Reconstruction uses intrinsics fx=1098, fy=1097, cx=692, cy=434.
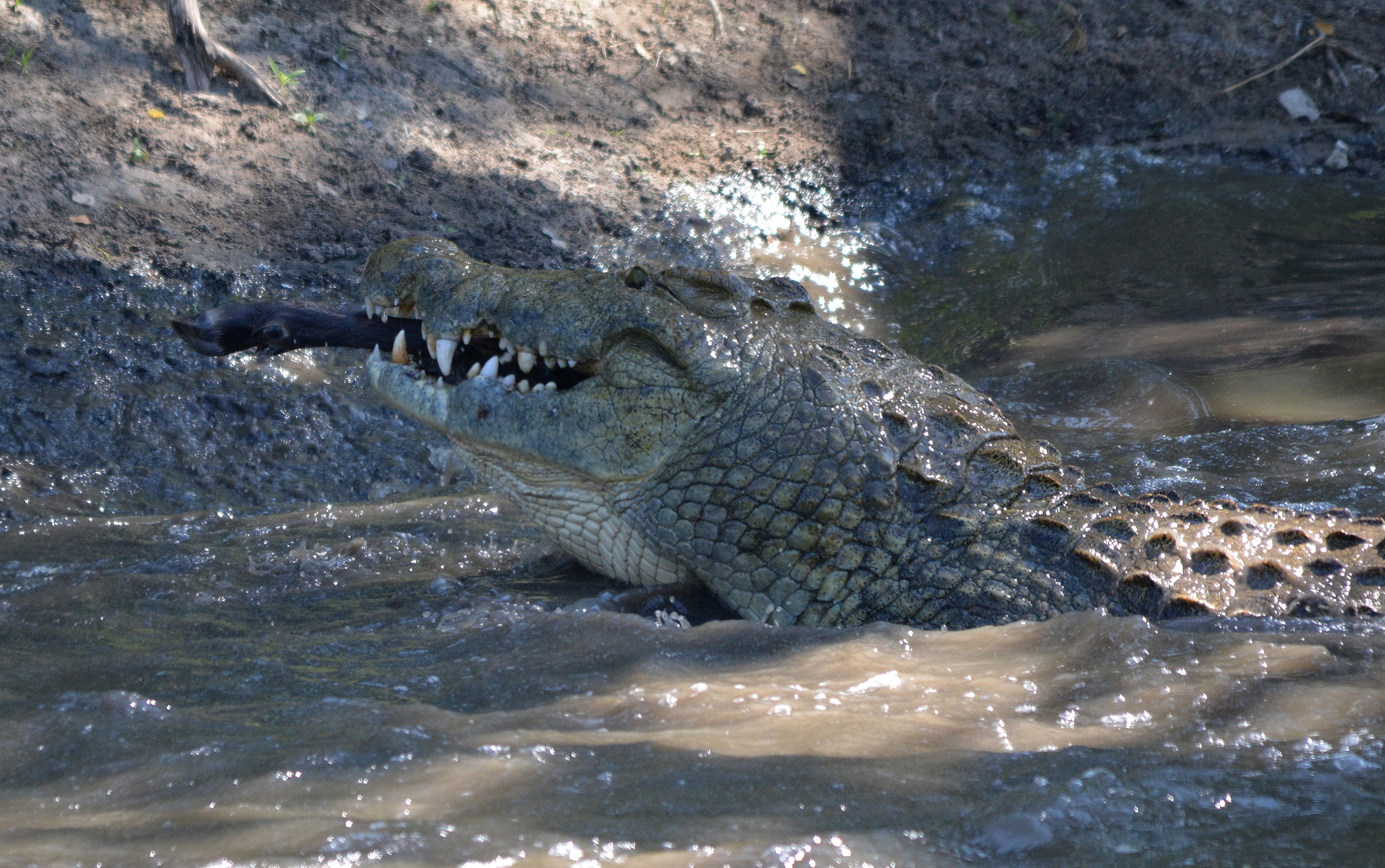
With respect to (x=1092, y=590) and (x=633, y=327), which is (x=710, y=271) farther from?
(x=1092, y=590)

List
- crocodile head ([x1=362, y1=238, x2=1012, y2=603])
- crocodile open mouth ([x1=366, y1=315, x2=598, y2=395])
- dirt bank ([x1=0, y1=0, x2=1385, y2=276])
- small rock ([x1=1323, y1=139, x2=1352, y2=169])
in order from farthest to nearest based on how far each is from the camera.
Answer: small rock ([x1=1323, y1=139, x2=1352, y2=169]), dirt bank ([x1=0, y1=0, x2=1385, y2=276]), crocodile open mouth ([x1=366, y1=315, x2=598, y2=395]), crocodile head ([x1=362, y1=238, x2=1012, y2=603])

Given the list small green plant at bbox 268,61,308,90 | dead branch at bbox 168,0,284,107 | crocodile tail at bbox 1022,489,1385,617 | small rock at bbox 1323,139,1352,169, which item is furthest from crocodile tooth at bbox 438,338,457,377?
small rock at bbox 1323,139,1352,169

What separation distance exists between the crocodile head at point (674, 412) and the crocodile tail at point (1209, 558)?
333mm

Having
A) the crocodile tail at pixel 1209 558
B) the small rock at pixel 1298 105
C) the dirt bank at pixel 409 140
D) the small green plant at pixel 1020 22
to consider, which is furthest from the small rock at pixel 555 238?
the small rock at pixel 1298 105

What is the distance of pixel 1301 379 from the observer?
4.64 m

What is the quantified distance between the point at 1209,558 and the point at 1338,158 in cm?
569

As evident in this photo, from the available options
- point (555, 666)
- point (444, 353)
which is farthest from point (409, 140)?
point (555, 666)

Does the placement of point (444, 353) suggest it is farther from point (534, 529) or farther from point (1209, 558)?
point (1209, 558)

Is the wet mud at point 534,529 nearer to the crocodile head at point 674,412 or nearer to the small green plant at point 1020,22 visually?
the small green plant at point 1020,22

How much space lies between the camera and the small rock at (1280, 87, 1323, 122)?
293 inches

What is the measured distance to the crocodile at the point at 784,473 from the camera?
258 cm

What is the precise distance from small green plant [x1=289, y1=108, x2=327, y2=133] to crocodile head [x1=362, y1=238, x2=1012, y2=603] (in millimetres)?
3002

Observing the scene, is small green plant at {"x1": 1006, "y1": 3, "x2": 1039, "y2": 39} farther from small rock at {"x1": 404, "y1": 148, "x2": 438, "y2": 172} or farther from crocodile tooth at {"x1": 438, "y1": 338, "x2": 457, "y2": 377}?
crocodile tooth at {"x1": 438, "y1": 338, "x2": 457, "y2": 377}

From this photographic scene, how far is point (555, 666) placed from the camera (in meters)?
2.15
